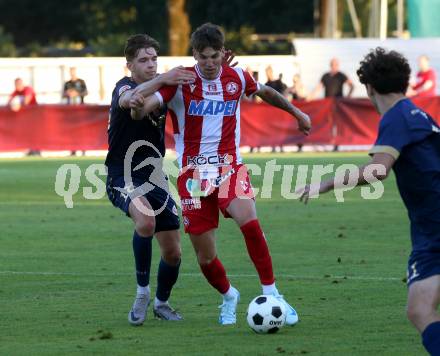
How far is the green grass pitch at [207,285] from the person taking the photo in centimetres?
860

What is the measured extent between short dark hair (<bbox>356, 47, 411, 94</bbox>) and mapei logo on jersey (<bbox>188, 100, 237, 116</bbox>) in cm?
248

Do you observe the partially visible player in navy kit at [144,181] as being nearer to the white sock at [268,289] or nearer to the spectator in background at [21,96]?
the white sock at [268,289]

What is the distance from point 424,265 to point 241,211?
8.23 ft

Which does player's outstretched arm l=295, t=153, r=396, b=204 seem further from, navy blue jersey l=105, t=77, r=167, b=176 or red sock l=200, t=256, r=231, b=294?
navy blue jersey l=105, t=77, r=167, b=176

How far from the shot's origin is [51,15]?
74.9m

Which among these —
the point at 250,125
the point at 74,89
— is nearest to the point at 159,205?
the point at 250,125

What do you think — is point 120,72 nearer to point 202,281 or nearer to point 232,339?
point 202,281

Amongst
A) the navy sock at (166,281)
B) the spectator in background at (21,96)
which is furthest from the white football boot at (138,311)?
the spectator in background at (21,96)

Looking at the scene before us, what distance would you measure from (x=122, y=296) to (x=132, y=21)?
6355cm

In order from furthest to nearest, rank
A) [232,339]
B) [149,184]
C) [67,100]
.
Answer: [67,100]
[149,184]
[232,339]

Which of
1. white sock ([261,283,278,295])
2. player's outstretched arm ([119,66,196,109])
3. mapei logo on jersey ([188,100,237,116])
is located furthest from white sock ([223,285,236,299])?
player's outstretched arm ([119,66,196,109])

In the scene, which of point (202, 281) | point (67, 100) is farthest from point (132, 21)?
point (202, 281)

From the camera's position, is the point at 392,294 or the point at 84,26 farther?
the point at 84,26

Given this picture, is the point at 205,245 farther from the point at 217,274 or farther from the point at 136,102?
the point at 136,102
